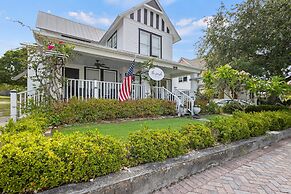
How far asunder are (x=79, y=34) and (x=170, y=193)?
15.6 m

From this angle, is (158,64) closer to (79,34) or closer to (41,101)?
(41,101)

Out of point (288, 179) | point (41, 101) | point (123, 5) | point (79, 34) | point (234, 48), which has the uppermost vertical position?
point (123, 5)

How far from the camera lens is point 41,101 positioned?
704 cm

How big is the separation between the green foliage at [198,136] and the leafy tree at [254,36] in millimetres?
9343

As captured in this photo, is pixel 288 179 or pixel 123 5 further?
pixel 123 5

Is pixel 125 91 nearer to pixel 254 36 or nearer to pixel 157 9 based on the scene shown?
pixel 157 9

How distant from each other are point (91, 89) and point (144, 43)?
654cm

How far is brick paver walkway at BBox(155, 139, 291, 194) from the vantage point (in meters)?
2.98

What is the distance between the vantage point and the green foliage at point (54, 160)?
Result: 6.80ft

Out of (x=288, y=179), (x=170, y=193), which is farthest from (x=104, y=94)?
(x=288, y=179)

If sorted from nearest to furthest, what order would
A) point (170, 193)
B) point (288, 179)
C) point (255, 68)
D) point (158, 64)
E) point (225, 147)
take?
point (170, 193)
point (288, 179)
point (225, 147)
point (158, 64)
point (255, 68)

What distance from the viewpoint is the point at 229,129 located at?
4.66m

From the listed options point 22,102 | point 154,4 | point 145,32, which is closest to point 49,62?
point 22,102

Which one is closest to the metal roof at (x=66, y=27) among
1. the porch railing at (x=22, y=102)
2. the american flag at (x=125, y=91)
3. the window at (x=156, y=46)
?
the window at (x=156, y=46)
